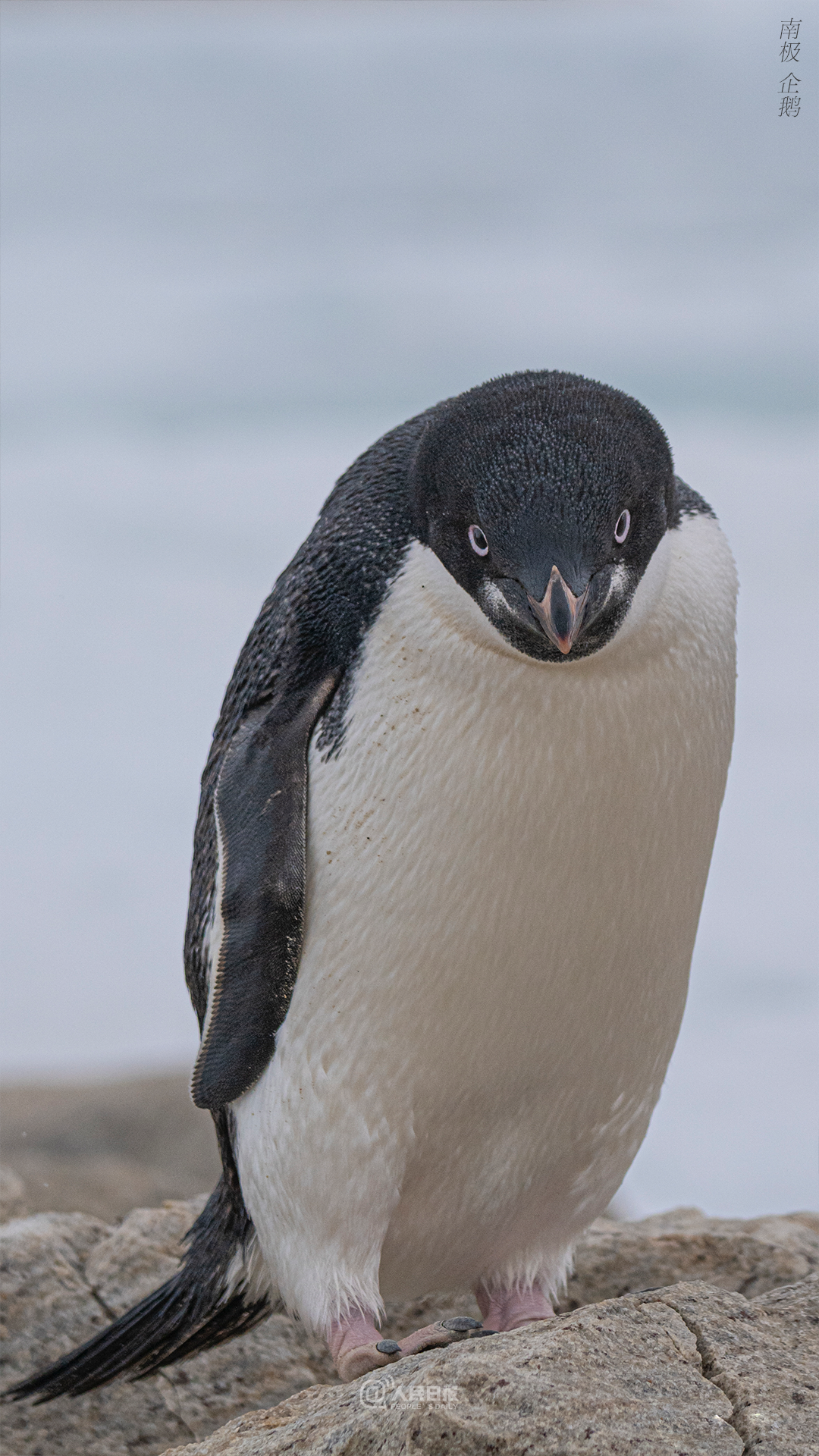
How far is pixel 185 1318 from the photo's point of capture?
2.15 m

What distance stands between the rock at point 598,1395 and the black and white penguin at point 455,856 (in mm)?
241

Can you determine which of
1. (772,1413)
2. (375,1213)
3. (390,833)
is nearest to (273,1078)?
(375,1213)

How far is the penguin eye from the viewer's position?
1.63m

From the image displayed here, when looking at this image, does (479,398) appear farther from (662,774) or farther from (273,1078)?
(273,1078)

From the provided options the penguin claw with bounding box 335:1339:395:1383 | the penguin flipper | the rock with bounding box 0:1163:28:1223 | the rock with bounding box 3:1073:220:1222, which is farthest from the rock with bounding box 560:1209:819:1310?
the rock with bounding box 3:1073:220:1222

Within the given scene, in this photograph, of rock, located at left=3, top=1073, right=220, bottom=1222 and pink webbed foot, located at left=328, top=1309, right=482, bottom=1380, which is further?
rock, located at left=3, top=1073, right=220, bottom=1222

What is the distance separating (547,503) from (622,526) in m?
0.10

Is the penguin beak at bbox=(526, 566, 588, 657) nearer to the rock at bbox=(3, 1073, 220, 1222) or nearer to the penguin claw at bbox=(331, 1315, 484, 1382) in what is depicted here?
the penguin claw at bbox=(331, 1315, 484, 1382)

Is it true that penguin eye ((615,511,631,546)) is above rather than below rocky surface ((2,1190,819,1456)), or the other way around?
above

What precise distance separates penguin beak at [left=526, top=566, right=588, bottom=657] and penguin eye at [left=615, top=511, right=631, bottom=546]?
0.12m

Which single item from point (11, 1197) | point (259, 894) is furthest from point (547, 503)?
point (11, 1197)

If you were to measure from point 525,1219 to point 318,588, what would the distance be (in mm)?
872

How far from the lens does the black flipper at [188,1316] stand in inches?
83.9

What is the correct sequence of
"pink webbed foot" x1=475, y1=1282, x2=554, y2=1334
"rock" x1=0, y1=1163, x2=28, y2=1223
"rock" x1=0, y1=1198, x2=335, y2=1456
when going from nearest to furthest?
"pink webbed foot" x1=475, y1=1282, x2=554, y2=1334, "rock" x1=0, y1=1198, x2=335, y2=1456, "rock" x1=0, y1=1163, x2=28, y2=1223
